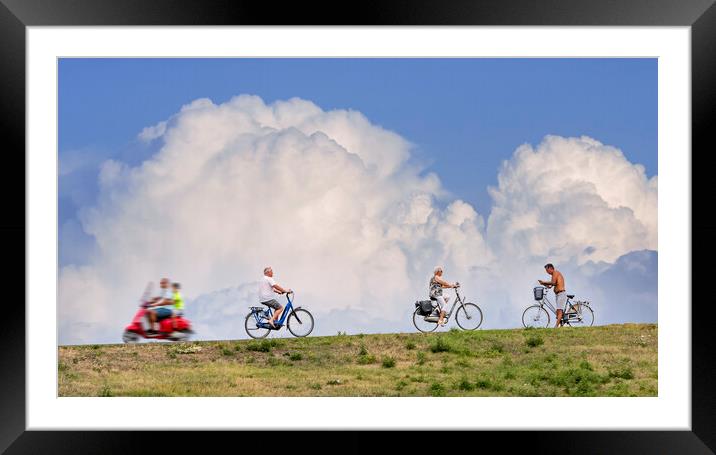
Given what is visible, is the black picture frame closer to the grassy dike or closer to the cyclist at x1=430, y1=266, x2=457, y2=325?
the grassy dike

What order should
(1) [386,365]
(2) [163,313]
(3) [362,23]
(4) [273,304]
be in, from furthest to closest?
(4) [273,304], (2) [163,313], (1) [386,365], (3) [362,23]

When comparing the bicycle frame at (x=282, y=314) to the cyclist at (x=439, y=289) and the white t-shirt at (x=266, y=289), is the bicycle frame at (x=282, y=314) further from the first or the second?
the cyclist at (x=439, y=289)

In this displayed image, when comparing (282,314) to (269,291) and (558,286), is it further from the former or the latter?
(558,286)

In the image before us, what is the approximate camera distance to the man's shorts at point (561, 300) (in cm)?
1323

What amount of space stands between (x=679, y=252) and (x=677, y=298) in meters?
0.33

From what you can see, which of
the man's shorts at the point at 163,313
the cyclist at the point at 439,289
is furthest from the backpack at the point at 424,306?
the man's shorts at the point at 163,313

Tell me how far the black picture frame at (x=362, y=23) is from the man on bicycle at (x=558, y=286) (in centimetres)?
785

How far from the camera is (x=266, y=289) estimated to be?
40.4 feet

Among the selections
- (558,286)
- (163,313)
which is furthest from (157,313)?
(558,286)

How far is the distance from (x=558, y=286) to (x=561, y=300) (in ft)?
0.95

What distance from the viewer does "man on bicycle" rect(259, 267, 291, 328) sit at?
1224cm

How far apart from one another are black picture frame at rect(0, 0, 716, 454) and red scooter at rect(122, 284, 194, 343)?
6.74 meters

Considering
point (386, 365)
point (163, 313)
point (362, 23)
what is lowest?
point (386, 365)

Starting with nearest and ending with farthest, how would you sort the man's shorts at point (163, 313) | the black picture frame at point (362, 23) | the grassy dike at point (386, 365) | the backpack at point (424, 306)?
the black picture frame at point (362, 23), the grassy dike at point (386, 365), the man's shorts at point (163, 313), the backpack at point (424, 306)
